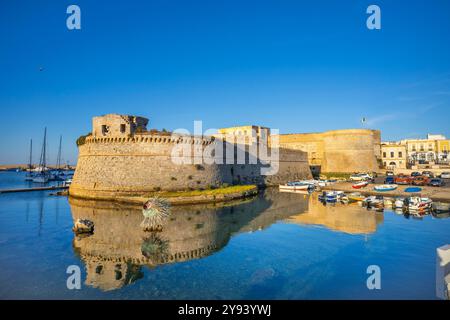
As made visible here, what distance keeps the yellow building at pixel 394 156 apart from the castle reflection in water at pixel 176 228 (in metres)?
39.2

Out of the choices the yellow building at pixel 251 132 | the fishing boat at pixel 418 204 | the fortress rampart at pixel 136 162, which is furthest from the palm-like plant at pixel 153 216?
the yellow building at pixel 251 132

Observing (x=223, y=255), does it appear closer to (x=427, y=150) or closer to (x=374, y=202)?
(x=374, y=202)

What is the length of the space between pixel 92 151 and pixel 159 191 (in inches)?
316

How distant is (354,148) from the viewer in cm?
5253

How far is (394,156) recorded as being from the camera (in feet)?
188

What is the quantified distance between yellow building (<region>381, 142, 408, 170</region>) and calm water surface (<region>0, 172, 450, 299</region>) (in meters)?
42.1

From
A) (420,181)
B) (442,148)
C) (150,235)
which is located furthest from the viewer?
(442,148)

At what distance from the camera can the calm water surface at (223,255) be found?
349 inches

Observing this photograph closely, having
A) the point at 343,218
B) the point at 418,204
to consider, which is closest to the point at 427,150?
the point at 418,204

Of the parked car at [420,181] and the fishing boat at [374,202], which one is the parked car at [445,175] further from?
the fishing boat at [374,202]

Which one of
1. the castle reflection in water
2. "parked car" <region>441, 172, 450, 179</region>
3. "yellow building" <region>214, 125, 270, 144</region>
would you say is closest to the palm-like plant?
the castle reflection in water

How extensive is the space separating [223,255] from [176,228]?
4.74 m

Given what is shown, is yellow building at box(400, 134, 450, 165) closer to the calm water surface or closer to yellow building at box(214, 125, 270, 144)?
yellow building at box(214, 125, 270, 144)
